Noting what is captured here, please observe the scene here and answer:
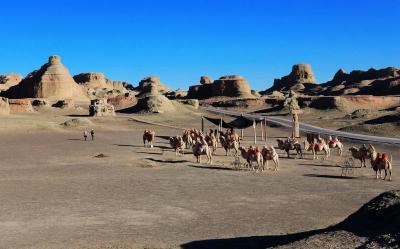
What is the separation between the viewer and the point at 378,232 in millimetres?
12086

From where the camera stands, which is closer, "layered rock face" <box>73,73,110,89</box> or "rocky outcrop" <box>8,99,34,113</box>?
"rocky outcrop" <box>8,99,34,113</box>

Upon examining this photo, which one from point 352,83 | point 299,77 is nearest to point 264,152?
point 352,83

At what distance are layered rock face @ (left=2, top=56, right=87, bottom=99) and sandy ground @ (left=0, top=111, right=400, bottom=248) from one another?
8845 centimetres

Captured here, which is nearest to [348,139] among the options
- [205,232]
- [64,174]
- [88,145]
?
[88,145]

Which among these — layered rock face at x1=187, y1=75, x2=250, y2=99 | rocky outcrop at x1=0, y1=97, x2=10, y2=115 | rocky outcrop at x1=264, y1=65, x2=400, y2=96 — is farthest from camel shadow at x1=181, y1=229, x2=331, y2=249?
layered rock face at x1=187, y1=75, x2=250, y2=99

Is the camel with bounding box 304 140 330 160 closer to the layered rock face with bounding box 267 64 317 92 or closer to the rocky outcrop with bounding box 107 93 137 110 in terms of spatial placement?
the rocky outcrop with bounding box 107 93 137 110

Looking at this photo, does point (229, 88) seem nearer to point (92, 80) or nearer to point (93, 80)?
point (93, 80)

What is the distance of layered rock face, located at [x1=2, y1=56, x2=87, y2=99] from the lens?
127 meters

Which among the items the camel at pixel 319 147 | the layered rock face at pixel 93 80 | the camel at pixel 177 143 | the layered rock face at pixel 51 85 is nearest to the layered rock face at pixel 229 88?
the layered rock face at pixel 51 85

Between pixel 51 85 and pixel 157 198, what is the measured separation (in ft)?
361

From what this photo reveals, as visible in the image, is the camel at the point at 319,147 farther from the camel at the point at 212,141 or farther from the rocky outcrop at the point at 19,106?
the rocky outcrop at the point at 19,106

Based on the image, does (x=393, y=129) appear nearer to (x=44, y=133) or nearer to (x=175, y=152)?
(x=175, y=152)

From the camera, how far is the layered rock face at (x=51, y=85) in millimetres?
126812

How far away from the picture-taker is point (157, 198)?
903 inches
